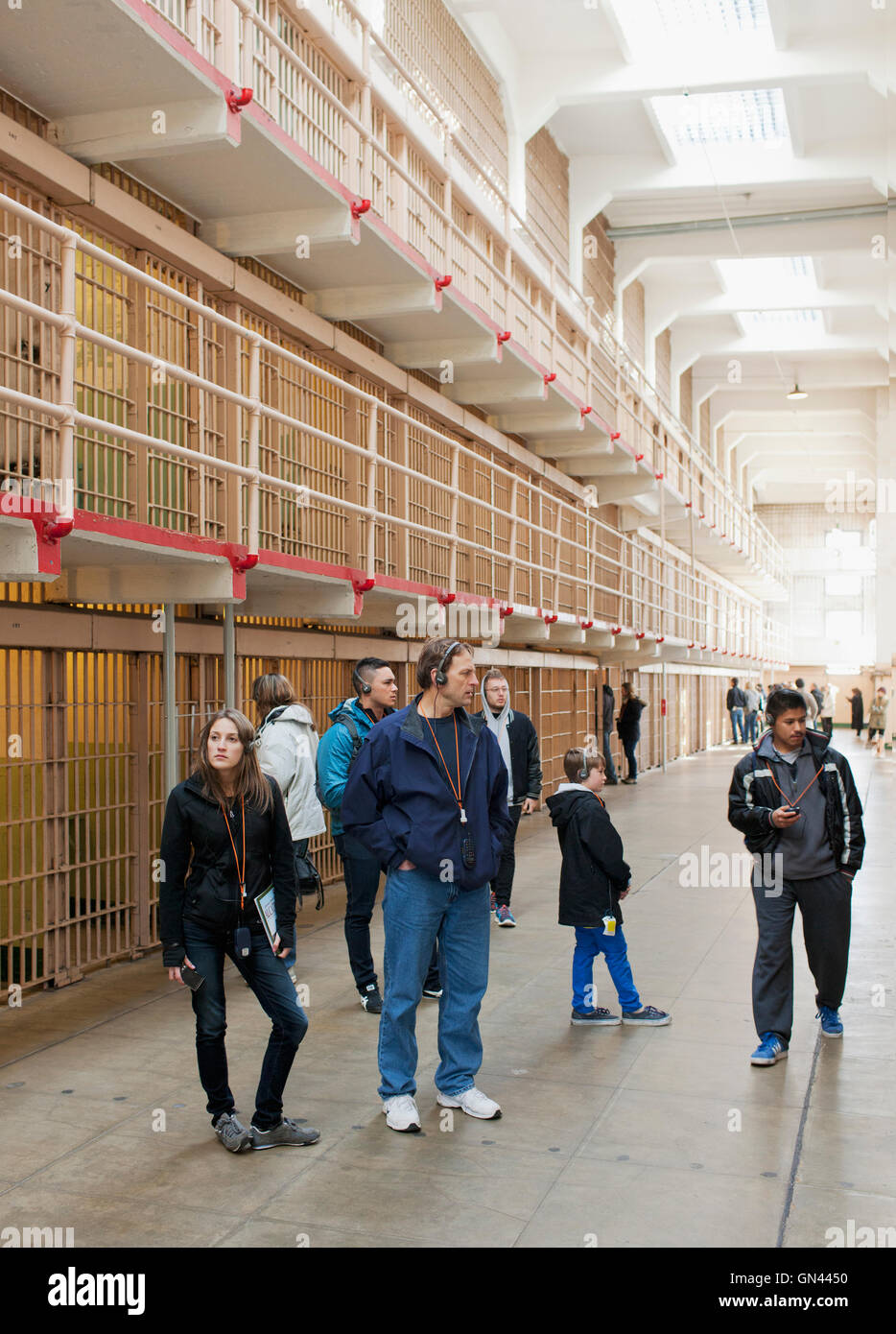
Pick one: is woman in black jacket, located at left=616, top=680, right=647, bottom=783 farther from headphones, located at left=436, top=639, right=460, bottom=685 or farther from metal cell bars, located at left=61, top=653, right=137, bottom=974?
headphones, located at left=436, top=639, right=460, bottom=685

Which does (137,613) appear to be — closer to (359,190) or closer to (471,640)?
(359,190)

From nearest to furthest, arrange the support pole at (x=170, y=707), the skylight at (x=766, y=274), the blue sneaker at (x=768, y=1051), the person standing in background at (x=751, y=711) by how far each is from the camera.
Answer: the blue sneaker at (x=768, y=1051) → the support pole at (x=170, y=707) → the skylight at (x=766, y=274) → the person standing in background at (x=751, y=711)

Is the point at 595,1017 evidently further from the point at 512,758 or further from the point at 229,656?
the point at 229,656

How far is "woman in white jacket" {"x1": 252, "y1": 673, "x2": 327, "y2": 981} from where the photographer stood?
6102 millimetres

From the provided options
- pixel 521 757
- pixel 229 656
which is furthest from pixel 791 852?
pixel 229 656

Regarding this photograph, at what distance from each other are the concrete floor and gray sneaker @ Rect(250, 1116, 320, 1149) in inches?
2.2

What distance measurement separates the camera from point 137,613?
7.32m

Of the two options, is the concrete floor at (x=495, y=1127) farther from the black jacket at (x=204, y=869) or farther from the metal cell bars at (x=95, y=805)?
the black jacket at (x=204, y=869)

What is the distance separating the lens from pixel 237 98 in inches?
265

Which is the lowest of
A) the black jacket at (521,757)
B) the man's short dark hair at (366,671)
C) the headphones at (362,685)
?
the black jacket at (521,757)

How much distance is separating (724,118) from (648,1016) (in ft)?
53.7

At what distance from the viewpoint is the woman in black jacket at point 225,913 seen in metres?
4.17

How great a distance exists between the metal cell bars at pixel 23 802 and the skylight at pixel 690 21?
1282cm

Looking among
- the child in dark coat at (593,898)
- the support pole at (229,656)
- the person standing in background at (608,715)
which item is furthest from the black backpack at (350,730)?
the person standing in background at (608,715)
